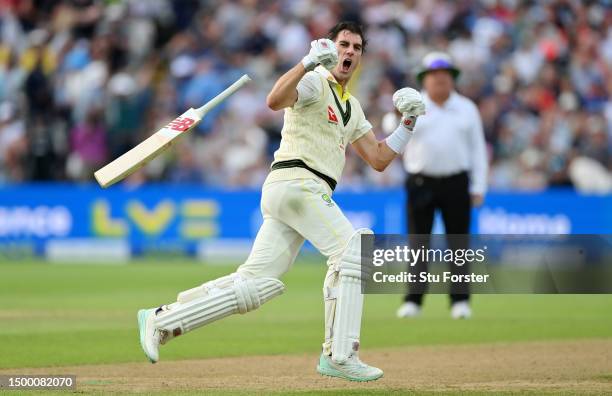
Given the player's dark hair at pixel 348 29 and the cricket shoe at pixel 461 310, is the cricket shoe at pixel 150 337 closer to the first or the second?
the player's dark hair at pixel 348 29

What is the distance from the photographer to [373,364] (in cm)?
850

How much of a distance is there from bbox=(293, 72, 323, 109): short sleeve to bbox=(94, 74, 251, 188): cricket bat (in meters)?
0.40

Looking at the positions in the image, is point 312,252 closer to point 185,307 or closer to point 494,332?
point 494,332

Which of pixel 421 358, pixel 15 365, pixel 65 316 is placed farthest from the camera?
pixel 65 316

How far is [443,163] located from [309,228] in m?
4.80

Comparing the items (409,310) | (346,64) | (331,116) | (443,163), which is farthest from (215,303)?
(443,163)

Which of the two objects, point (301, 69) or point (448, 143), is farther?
point (448, 143)

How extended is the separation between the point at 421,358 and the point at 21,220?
11.3 m

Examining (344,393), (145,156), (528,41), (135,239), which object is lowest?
(344,393)

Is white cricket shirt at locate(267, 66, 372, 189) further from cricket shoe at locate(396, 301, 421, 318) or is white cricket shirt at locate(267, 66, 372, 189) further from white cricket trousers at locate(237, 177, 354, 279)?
cricket shoe at locate(396, 301, 421, 318)

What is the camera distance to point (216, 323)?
38.1 feet

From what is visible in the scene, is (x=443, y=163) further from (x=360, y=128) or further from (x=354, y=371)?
(x=354, y=371)

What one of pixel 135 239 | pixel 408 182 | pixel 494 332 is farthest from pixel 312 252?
pixel 494 332

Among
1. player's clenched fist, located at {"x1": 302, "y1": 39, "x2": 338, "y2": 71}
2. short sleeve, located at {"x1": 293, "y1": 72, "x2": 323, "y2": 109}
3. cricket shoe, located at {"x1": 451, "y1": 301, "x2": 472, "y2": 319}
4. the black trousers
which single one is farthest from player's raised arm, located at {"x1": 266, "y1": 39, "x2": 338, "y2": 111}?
cricket shoe, located at {"x1": 451, "y1": 301, "x2": 472, "y2": 319}
